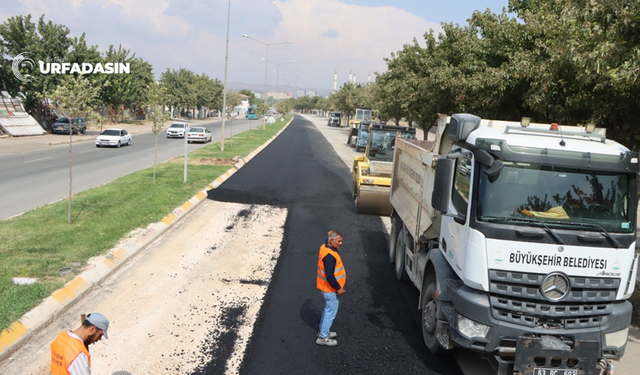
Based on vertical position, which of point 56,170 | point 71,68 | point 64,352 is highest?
point 71,68

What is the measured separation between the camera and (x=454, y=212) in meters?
5.98

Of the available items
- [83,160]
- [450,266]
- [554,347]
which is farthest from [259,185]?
[554,347]

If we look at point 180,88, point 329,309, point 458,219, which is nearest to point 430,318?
point 329,309

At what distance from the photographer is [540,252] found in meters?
5.06

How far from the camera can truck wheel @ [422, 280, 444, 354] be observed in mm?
6066

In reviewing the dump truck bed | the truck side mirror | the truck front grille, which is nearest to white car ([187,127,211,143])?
the dump truck bed

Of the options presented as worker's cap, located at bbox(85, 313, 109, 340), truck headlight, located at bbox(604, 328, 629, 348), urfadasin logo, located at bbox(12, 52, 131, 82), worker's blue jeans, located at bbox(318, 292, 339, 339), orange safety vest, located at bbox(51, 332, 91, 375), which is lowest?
worker's blue jeans, located at bbox(318, 292, 339, 339)

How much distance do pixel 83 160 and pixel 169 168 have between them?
680cm

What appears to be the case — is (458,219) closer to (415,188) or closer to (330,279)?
(330,279)

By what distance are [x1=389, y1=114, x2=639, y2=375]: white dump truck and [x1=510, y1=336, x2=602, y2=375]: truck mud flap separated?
0.4 inches

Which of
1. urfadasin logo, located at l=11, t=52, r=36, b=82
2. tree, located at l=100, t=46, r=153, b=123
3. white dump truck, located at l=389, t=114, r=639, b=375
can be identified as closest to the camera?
white dump truck, located at l=389, t=114, r=639, b=375

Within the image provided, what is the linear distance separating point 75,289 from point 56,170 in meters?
16.1

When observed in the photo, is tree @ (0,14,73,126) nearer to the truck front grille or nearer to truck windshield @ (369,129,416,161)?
truck windshield @ (369,129,416,161)

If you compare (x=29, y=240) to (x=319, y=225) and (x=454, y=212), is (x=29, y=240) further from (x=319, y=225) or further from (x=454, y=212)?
(x=454, y=212)
